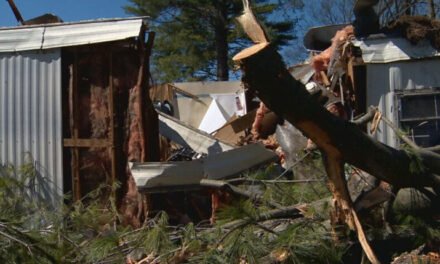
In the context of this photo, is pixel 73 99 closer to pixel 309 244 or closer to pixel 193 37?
pixel 309 244

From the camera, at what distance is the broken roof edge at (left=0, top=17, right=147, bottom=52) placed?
607 cm

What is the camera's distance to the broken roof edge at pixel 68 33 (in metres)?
6.07

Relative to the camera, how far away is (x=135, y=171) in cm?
559

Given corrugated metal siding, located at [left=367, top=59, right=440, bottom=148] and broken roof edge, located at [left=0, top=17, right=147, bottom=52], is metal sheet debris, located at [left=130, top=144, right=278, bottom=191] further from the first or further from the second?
corrugated metal siding, located at [left=367, top=59, right=440, bottom=148]

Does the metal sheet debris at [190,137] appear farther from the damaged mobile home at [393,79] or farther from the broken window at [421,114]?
the broken window at [421,114]

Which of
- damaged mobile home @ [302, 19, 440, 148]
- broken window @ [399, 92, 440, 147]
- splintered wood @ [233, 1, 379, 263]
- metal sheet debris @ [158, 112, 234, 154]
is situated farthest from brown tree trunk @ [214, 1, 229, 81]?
splintered wood @ [233, 1, 379, 263]

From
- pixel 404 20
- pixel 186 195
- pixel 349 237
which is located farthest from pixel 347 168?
pixel 404 20

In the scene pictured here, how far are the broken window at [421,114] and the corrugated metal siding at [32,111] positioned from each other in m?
3.91

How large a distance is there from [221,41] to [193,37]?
114cm

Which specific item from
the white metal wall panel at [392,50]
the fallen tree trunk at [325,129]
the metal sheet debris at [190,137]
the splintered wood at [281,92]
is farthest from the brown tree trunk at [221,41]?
the splintered wood at [281,92]

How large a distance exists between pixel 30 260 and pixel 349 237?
5.73 ft

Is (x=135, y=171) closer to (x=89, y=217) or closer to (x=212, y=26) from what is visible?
(x=89, y=217)

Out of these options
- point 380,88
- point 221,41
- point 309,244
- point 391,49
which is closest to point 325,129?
point 309,244

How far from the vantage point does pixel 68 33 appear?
20.4 feet
